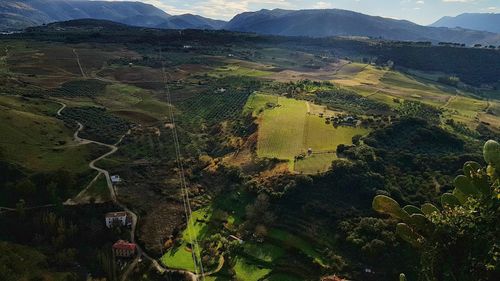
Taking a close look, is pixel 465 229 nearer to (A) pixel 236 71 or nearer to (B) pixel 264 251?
(B) pixel 264 251

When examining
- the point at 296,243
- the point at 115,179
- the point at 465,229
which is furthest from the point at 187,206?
the point at 465,229

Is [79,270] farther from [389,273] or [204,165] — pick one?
[389,273]

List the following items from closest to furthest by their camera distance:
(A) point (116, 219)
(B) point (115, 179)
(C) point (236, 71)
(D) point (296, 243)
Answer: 1. (D) point (296, 243)
2. (A) point (116, 219)
3. (B) point (115, 179)
4. (C) point (236, 71)

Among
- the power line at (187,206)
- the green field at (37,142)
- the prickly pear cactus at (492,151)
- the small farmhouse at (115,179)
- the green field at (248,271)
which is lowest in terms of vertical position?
the green field at (248,271)

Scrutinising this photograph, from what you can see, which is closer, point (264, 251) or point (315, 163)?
point (264, 251)

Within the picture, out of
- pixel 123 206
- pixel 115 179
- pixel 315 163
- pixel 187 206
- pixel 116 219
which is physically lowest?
pixel 187 206

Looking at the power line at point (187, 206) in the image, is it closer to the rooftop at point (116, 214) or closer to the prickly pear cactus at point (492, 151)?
the rooftop at point (116, 214)

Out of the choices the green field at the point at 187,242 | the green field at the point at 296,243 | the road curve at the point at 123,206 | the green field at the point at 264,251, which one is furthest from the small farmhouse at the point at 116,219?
the green field at the point at 296,243
